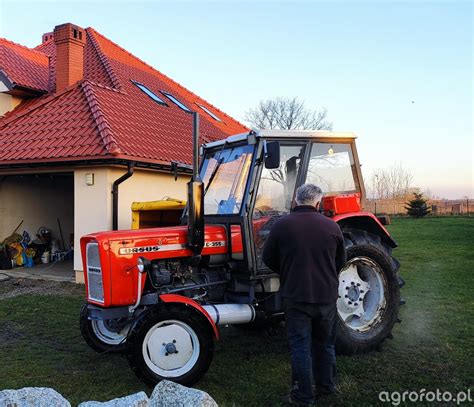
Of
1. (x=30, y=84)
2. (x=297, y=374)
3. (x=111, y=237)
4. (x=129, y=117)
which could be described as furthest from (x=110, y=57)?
(x=297, y=374)

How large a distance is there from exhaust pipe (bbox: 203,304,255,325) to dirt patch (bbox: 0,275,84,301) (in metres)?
5.01

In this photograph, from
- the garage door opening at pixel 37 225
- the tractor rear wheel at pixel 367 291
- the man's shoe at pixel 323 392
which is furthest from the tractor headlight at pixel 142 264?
the garage door opening at pixel 37 225

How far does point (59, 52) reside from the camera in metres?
12.3

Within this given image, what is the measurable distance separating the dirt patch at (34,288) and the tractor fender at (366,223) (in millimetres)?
5533

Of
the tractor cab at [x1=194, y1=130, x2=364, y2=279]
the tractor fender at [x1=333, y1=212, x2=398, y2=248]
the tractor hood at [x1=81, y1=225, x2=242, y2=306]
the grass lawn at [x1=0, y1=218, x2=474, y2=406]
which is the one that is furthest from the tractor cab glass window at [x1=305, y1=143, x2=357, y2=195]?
the grass lawn at [x1=0, y1=218, x2=474, y2=406]

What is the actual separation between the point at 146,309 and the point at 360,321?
228cm

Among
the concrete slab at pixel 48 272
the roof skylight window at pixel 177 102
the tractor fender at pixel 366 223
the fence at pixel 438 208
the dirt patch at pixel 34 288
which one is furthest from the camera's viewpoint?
the fence at pixel 438 208

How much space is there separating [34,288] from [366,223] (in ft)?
22.3

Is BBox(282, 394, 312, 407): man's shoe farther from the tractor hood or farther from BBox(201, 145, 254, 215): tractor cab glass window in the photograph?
BBox(201, 145, 254, 215): tractor cab glass window

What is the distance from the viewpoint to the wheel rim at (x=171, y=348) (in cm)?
425

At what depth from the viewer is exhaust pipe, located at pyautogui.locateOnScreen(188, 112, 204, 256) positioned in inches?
→ 168

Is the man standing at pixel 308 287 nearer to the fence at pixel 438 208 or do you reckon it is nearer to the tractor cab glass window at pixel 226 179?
the tractor cab glass window at pixel 226 179

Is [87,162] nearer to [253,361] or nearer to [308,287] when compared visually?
[253,361]

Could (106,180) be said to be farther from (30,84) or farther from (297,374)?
(297,374)
